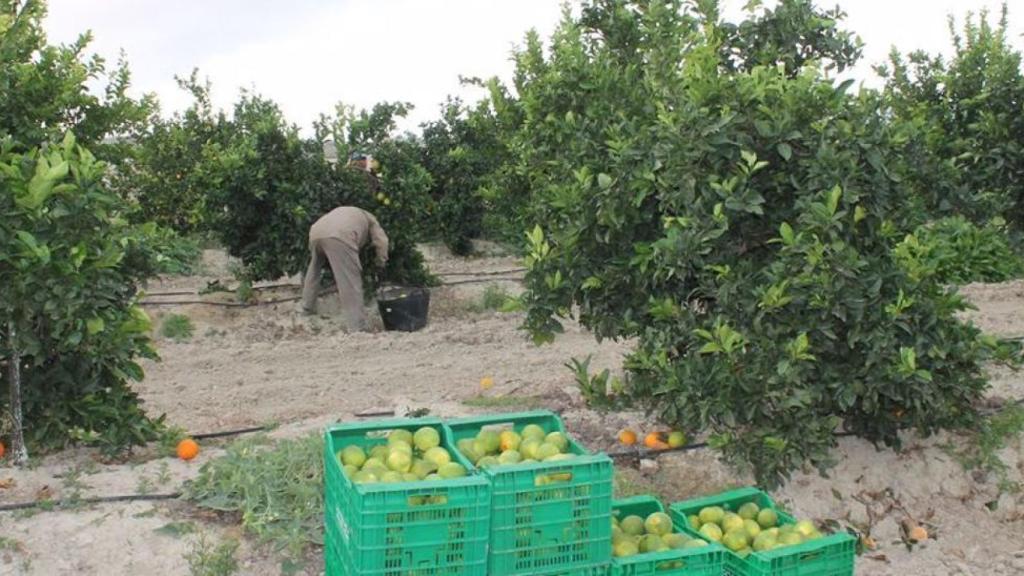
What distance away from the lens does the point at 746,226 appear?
5324 millimetres

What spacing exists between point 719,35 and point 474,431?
2522 millimetres

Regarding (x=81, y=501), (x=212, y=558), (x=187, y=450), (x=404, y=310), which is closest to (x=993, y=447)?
(x=212, y=558)

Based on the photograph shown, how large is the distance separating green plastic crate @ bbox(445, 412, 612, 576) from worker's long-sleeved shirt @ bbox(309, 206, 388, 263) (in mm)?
7379

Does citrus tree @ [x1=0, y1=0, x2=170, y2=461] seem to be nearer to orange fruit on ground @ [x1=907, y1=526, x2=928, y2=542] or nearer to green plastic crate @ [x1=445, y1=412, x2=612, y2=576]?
green plastic crate @ [x1=445, y1=412, x2=612, y2=576]

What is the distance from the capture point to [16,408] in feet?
16.4

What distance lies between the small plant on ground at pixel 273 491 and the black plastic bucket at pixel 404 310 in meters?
5.75

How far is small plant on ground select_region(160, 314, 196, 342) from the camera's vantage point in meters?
10.5

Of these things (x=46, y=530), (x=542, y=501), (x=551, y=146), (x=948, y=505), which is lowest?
(x=948, y=505)

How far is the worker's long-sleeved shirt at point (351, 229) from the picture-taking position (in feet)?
35.3

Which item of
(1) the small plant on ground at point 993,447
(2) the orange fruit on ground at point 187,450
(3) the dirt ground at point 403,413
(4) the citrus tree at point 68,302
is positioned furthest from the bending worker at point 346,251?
→ (1) the small plant on ground at point 993,447

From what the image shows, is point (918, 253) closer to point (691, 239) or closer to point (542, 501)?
point (691, 239)

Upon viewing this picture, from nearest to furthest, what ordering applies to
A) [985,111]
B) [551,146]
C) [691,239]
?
[691,239], [551,146], [985,111]

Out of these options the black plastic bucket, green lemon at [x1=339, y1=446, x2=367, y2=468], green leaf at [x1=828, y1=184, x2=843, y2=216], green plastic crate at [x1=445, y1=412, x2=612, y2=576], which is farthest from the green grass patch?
green plastic crate at [x1=445, y1=412, x2=612, y2=576]

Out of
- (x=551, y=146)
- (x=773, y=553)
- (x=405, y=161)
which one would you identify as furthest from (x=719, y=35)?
(x=405, y=161)
